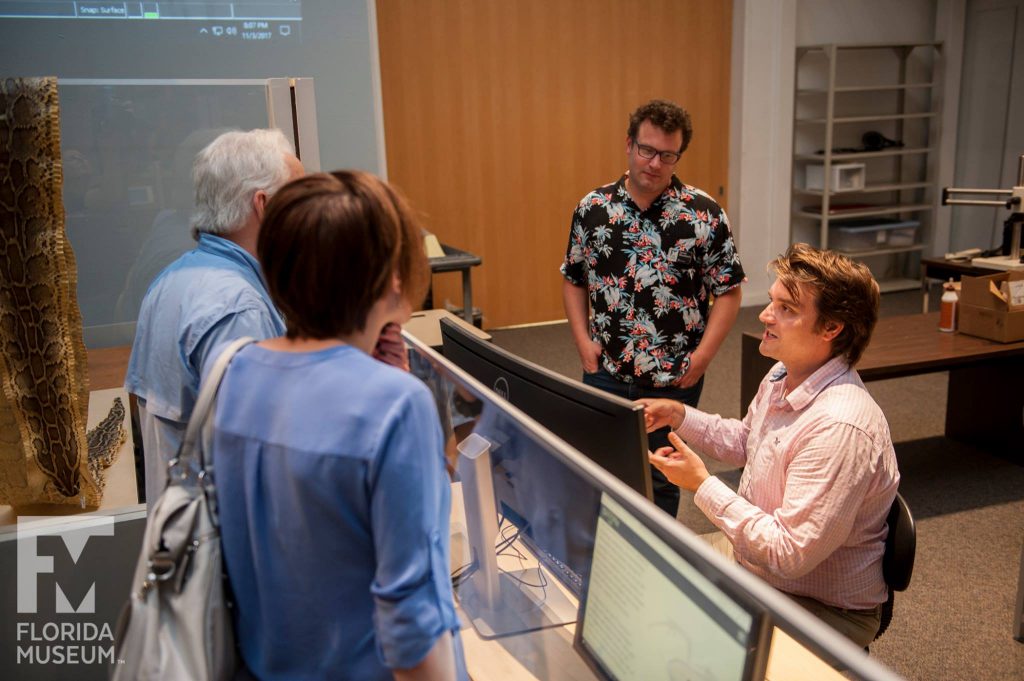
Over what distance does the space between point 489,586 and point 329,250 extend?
726 mm

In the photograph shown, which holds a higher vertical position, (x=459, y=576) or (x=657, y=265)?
(x=657, y=265)

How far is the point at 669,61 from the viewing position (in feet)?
20.7

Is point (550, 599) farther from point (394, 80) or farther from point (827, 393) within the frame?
point (394, 80)

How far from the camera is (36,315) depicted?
1.82 meters

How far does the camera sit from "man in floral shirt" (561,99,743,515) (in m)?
2.56

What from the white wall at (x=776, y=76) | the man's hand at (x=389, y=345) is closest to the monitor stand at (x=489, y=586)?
the man's hand at (x=389, y=345)

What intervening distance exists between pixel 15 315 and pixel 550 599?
128 centimetres

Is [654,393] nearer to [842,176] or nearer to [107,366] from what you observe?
[107,366]

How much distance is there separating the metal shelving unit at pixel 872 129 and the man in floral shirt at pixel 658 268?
4.41m

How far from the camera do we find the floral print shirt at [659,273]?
8.42ft

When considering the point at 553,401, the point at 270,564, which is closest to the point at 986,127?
the point at 553,401

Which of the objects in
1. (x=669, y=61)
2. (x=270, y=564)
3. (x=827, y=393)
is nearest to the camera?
(x=270, y=564)

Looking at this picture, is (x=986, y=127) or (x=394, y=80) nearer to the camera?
(x=394, y=80)

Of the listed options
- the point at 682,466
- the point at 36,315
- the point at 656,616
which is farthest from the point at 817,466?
the point at 36,315
